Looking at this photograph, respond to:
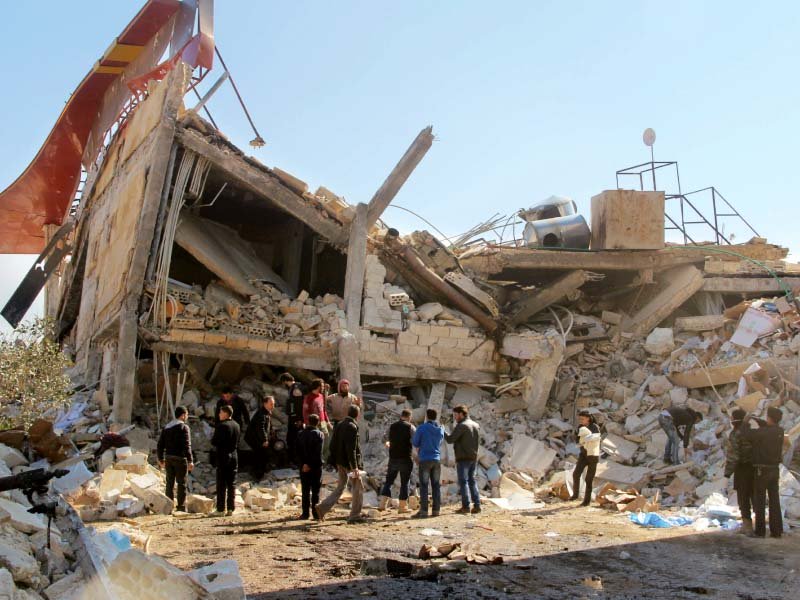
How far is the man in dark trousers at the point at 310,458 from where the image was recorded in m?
9.30

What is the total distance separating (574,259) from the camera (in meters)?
16.1

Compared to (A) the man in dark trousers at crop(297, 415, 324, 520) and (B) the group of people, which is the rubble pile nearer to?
(B) the group of people

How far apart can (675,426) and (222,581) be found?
8793mm

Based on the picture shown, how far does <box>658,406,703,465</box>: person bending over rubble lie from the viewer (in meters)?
12.5

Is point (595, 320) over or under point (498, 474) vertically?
over

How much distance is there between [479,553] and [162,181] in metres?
8.44

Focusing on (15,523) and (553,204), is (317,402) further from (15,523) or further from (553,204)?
(553,204)

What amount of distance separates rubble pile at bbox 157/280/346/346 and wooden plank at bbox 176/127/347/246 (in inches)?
45.3

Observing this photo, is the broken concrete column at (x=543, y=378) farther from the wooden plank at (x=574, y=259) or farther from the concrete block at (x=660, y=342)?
the wooden plank at (x=574, y=259)

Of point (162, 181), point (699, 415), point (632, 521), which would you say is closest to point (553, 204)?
point (699, 415)

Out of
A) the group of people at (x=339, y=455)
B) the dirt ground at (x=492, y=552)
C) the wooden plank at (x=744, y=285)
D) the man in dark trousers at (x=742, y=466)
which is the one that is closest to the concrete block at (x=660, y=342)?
the wooden plank at (x=744, y=285)

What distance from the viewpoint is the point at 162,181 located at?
13.4m

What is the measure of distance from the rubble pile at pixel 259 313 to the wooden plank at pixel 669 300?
18.8 feet

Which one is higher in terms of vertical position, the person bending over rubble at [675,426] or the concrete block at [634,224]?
the concrete block at [634,224]
